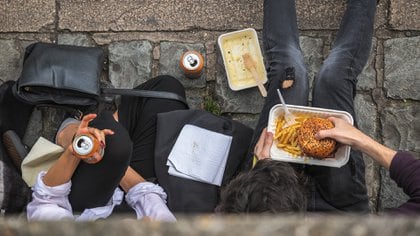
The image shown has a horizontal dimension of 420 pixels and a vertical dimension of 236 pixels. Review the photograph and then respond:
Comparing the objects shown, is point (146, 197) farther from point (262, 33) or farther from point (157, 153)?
point (262, 33)

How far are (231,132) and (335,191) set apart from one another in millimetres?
656

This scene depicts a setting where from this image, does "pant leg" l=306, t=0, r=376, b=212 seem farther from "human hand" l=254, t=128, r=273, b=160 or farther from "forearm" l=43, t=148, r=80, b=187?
"forearm" l=43, t=148, r=80, b=187

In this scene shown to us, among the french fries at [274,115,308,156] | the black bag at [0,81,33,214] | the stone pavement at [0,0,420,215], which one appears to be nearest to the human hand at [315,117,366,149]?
the french fries at [274,115,308,156]

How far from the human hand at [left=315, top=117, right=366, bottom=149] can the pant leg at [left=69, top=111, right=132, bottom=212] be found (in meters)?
0.93

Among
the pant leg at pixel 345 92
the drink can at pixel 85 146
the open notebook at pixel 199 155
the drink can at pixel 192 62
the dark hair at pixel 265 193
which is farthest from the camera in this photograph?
the drink can at pixel 192 62

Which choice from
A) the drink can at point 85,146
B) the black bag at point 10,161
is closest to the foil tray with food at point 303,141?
the drink can at point 85,146

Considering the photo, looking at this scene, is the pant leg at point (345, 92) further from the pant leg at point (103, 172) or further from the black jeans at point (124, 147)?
the pant leg at point (103, 172)

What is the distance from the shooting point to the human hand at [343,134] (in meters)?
2.47

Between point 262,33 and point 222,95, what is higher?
point 262,33

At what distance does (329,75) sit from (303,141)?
0.57 meters

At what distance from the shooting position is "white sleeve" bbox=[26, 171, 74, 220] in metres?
2.49

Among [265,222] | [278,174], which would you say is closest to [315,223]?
[265,222]

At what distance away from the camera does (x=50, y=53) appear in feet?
9.93

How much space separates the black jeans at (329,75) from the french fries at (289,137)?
7.7 inches
